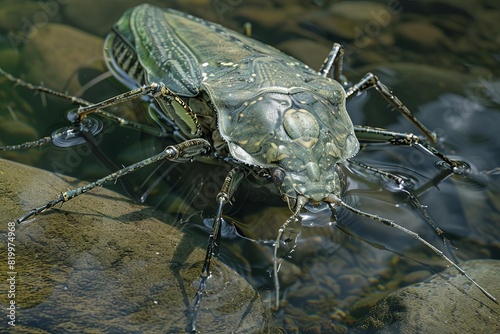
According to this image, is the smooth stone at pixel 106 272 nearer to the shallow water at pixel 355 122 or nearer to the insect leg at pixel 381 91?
the shallow water at pixel 355 122

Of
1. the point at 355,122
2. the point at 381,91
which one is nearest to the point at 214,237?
the point at 381,91

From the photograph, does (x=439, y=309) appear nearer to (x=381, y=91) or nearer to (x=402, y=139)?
(x=402, y=139)

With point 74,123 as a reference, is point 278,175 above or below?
above

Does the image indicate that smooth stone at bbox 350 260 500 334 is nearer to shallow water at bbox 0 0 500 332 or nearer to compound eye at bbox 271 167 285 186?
shallow water at bbox 0 0 500 332

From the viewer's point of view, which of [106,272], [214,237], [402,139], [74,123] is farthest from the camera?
[74,123]

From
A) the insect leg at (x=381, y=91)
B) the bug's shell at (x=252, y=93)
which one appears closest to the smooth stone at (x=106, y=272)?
the bug's shell at (x=252, y=93)

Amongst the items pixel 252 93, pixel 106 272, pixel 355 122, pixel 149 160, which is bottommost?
pixel 355 122
